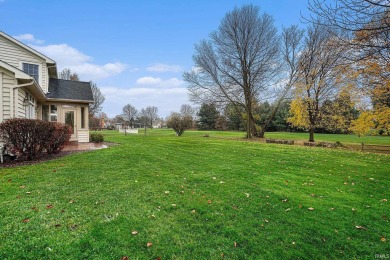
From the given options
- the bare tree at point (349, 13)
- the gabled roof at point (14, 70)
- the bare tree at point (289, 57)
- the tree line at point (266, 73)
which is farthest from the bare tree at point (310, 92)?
the gabled roof at point (14, 70)

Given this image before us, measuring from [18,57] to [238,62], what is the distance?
17790 mm

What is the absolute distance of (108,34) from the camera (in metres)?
16.8

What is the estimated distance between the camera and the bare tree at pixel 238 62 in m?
21.3

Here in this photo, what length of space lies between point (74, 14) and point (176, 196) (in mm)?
14509

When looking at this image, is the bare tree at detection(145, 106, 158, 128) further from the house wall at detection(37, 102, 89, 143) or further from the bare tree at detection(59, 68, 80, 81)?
the house wall at detection(37, 102, 89, 143)

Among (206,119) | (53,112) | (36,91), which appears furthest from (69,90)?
(206,119)

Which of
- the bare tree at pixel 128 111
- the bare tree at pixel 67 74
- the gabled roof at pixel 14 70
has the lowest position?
the gabled roof at pixel 14 70

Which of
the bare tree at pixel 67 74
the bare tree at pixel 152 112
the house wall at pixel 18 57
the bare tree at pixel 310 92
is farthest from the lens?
the bare tree at pixel 152 112

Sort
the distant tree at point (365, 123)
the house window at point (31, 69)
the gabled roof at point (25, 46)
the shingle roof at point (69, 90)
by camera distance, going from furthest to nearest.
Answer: the distant tree at point (365, 123)
the shingle roof at point (69, 90)
the house window at point (31, 69)
the gabled roof at point (25, 46)

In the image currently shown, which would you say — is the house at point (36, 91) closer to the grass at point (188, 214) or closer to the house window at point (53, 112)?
the house window at point (53, 112)

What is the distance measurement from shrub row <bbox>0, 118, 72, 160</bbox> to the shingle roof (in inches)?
273

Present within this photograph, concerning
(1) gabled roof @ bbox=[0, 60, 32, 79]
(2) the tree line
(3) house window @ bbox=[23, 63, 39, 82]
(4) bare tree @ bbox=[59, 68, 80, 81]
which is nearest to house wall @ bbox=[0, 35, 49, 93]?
(3) house window @ bbox=[23, 63, 39, 82]

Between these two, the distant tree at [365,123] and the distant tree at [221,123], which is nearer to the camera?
the distant tree at [365,123]

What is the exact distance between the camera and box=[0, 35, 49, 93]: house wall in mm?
11156
